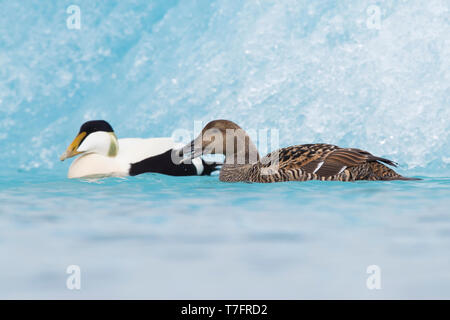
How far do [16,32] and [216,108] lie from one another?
514 centimetres

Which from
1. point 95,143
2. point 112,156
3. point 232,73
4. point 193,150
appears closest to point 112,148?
point 112,156

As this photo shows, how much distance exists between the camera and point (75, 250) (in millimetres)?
3262

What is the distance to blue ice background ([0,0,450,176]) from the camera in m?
9.56

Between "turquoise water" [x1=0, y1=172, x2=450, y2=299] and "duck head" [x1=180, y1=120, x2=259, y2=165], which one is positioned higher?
"duck head" [x1=180, y1=120, x2=259, y2=165]

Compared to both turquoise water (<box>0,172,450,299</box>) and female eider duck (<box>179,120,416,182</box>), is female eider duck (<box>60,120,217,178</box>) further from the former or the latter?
turquoise water (<box>0,172,450,299</box>)

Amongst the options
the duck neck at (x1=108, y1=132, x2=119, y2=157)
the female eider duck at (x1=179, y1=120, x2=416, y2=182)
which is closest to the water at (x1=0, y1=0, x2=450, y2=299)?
the female eider duck at (x1=179, y1=120, x2=416, y2=182)

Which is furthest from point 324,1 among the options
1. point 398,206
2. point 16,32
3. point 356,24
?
point 398,206

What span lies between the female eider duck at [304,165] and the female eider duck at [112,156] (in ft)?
2.00

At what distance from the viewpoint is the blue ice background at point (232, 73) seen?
956 cm

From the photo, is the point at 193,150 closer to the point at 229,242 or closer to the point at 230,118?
the point at 229,242

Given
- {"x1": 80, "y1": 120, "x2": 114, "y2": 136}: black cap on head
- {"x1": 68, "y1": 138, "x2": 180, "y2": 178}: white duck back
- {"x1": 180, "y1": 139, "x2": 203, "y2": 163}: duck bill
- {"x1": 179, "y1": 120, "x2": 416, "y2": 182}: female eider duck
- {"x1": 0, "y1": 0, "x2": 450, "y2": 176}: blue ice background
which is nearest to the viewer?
{"x1": 179, "y1": 120, "x2": 416, "y2": 182}: female eider duck

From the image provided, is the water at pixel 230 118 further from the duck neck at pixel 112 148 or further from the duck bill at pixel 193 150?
the duck neck at pixel 112 148

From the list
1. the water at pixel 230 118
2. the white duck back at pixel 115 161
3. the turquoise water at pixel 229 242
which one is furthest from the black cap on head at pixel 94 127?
the turquoise water at pixel 229 242

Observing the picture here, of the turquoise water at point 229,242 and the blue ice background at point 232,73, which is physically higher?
the blue ice background at point 232,73
